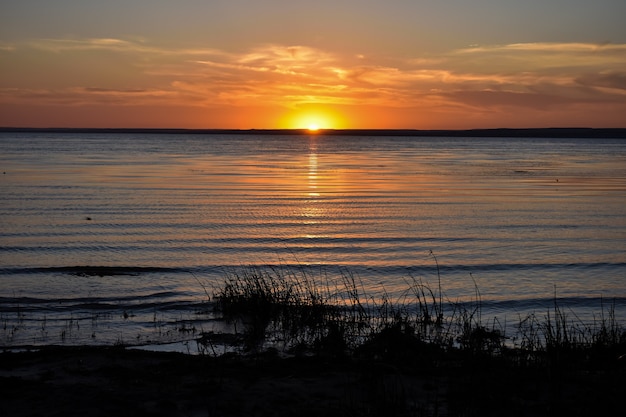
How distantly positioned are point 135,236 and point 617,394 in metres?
22.1

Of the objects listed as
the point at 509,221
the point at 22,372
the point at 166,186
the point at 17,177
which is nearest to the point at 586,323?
the point at 22,372

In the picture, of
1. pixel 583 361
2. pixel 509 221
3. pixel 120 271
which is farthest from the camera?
pixel 509 221

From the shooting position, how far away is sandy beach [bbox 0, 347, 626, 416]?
8844mm

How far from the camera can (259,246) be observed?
26000 millimetres

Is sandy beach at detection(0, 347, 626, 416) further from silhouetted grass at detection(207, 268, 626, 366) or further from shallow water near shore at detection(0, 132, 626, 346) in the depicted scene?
shallow water near shore at detection(0, 132, 626, 346)

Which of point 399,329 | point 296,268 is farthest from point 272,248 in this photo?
point 399,329

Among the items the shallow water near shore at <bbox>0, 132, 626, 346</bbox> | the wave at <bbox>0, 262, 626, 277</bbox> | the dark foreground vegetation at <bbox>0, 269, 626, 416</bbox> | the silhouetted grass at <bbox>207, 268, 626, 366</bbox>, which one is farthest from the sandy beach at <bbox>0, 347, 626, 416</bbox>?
the wave at <bbox>0, 262, 626, 277</bbox>

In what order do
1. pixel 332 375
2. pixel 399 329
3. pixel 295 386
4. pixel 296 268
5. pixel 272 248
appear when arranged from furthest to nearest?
pixel 272 248
pixel 296 268
pixel 399 329
pixel 332 375
pixel 295 386

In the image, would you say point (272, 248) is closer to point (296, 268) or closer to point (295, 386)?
point (296, 268)

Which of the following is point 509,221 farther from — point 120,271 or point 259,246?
point 120,271

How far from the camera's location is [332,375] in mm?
10492

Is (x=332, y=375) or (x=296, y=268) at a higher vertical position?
(x=332, y=375)

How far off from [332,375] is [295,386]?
80 cm

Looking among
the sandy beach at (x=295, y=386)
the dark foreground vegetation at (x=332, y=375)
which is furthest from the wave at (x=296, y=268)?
the sandy beach at (x=295, y=386)
